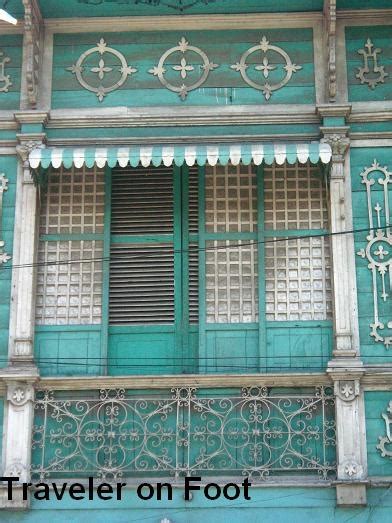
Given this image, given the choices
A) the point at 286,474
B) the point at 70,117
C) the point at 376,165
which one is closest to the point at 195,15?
the point at 70,117

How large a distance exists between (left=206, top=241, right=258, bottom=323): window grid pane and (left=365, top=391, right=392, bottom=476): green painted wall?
59.2 inches

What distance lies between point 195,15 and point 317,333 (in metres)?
3.83

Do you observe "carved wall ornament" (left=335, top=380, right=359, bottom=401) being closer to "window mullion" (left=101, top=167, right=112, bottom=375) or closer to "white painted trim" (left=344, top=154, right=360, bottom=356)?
"white painted trim" (left=344, top=154, right=360, bottom=356)

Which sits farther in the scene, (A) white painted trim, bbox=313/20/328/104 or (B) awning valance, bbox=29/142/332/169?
(A) white painted trim, bbox=313/20/328/104

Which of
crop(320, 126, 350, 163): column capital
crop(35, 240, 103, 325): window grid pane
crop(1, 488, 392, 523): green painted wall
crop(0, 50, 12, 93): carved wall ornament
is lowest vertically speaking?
crop(1, 488, 392, 523): green painted wall

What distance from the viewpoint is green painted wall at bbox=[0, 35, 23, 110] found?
37.9 ft

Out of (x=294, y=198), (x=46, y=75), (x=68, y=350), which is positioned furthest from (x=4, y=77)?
(x=294, y=198)

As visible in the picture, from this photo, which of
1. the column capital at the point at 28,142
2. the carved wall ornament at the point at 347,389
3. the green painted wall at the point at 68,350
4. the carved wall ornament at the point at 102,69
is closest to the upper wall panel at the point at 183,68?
the carved wall ornament at the point at 102,69

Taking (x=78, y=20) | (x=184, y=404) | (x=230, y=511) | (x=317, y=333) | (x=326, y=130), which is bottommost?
(x=230, y=511)

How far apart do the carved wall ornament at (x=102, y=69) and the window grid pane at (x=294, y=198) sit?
1.93 m

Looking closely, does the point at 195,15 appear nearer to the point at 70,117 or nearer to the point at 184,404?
the point at 70,117

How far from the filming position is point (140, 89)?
1154 centimetres

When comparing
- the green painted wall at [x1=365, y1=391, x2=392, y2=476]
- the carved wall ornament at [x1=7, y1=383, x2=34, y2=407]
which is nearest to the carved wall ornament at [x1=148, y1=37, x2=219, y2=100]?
the carved wall ornament at [x1=7, y1=383, x2=34, y2=407]

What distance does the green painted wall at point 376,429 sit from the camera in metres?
10.3
